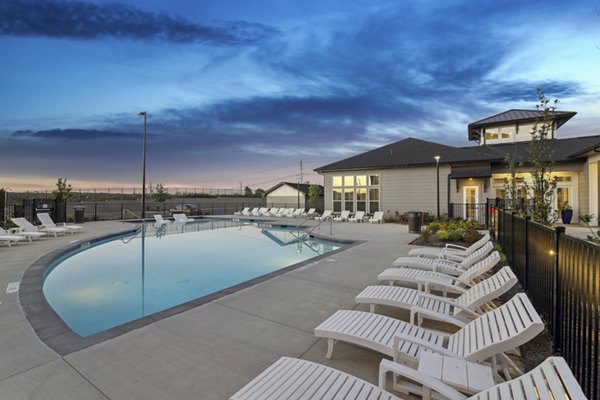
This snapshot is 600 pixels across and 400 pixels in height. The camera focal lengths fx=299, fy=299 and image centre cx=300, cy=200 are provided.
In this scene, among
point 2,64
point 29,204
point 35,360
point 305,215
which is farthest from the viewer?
point 305,215

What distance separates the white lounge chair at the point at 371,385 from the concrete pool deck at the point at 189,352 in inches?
20.7

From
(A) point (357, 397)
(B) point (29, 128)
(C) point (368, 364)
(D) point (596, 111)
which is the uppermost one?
(D) point (596, 111)

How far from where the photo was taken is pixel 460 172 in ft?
56.4

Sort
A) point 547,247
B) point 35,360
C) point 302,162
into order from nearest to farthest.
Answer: point 35,360
point 547,247
point 302,162

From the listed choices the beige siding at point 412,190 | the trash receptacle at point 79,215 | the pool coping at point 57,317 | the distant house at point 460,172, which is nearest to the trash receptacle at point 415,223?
the distant house at point 460,172

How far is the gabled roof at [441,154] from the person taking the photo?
17000mm

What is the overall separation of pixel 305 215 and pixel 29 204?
56.0 feet

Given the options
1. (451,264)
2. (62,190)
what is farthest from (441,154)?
(62,190)

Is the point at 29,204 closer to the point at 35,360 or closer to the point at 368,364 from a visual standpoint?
the point at 35,360

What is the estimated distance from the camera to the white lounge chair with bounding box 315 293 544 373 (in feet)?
7.32

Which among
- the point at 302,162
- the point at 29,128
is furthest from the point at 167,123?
the point at 302,162

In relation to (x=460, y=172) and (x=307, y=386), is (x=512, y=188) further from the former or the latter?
(x=460, y=172)

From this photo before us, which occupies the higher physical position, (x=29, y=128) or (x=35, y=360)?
(x=29, y=128)

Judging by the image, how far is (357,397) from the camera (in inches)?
79.6
